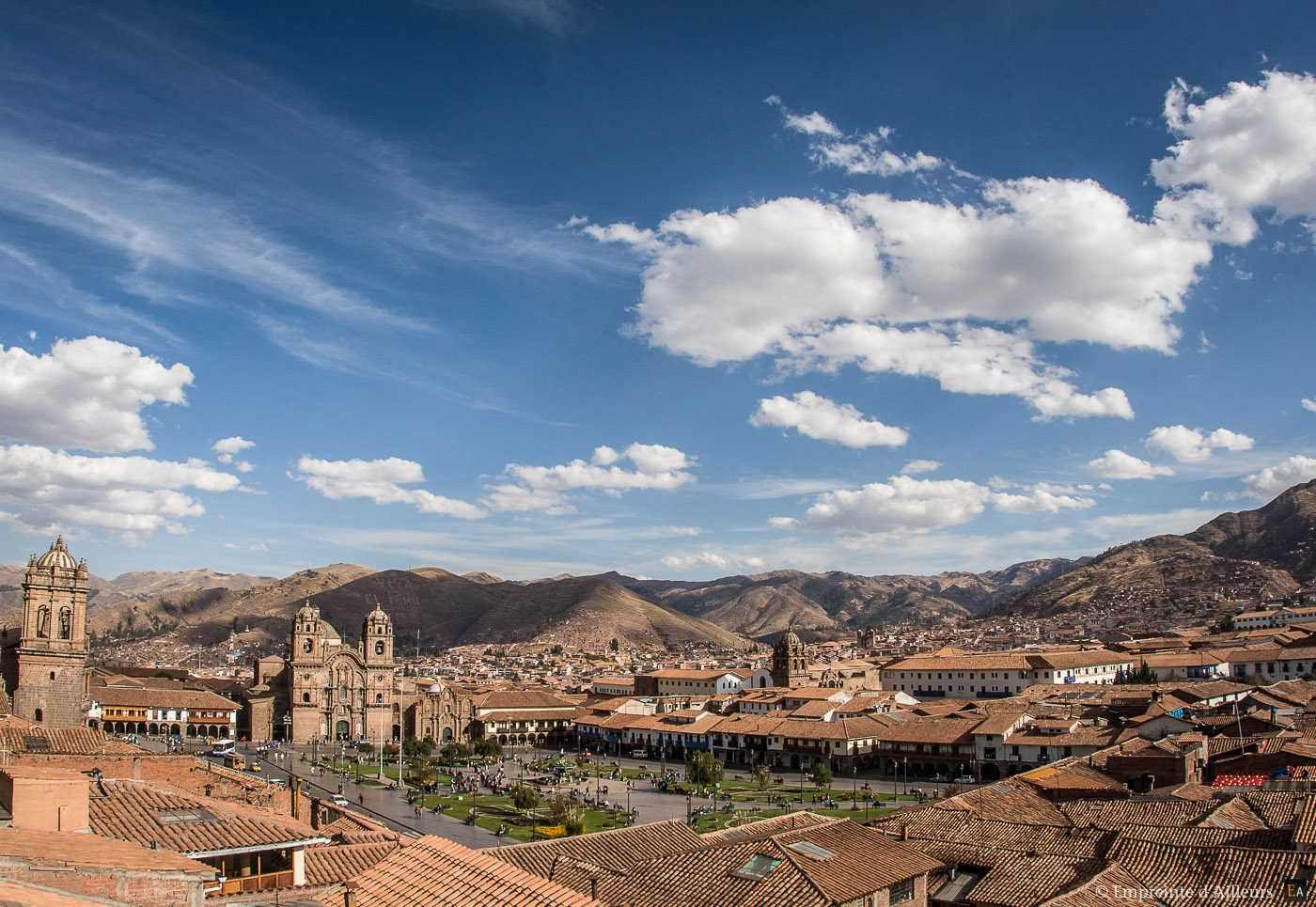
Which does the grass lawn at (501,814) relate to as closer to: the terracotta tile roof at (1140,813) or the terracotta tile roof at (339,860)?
the terracotta tile roof at (1140,813)

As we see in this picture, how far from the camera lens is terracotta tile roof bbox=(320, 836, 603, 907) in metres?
8.26

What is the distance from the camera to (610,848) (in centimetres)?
1986

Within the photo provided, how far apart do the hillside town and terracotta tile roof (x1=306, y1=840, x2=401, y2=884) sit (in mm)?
48

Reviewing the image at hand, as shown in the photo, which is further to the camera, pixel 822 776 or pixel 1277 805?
pixel 822 776

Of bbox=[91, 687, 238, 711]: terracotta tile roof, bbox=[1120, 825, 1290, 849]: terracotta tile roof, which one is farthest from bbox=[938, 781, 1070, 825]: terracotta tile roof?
bbox=[91, 687, 238, 711]: terracotta tile roof

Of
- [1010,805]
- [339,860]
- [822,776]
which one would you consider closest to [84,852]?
Answer: [339,860]

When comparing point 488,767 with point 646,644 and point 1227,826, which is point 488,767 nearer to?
point 1227,826

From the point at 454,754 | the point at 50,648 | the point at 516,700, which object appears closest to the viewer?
the point at 50,648

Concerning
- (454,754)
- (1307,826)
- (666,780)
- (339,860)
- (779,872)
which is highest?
(339,860)

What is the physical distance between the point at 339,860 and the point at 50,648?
25844 millimetres

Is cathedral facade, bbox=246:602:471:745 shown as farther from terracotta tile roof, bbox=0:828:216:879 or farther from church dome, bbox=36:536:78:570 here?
terracotta tile roof, bbox=0:828:216:879

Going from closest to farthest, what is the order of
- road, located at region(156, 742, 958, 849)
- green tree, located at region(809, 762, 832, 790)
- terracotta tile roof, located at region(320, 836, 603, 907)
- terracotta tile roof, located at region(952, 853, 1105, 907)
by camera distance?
terracotta tile roof, located at region(320, 836, 603, 907), terracotta tile roof, located at region(952, 853, 1105, 907), road, located at region(156, 742, 958, 849), green tree, located at region(809, 762, 832, 790)

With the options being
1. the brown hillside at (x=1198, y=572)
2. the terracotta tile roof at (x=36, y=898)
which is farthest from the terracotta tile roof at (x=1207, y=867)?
the brown hillside at (x=1198, y=572)

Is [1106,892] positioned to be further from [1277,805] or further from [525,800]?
[525,800]
